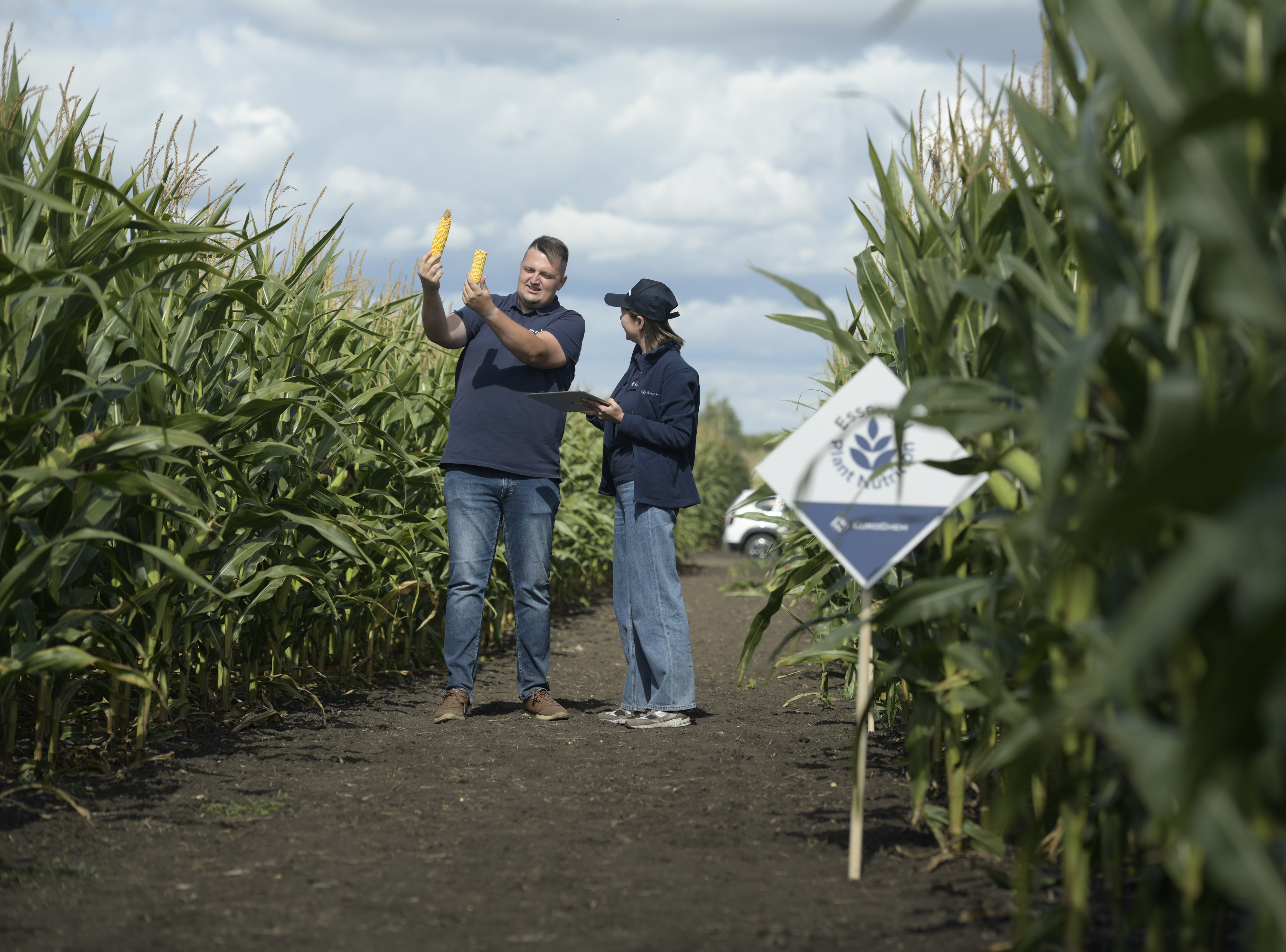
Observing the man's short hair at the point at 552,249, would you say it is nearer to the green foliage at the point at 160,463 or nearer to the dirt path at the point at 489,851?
the green foliage at the point at 160,463

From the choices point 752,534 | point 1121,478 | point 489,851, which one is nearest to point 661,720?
point 489,851

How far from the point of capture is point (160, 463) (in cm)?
338

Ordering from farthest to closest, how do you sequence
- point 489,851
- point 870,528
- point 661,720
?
point 661,720 < point 489,851 < point 870,528

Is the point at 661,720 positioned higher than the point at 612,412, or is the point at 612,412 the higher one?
the point at 612,412

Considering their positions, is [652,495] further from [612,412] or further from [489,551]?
[489,551]

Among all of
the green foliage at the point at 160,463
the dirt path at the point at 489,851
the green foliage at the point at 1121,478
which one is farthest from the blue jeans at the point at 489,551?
the green foliage at the point at 1121,478

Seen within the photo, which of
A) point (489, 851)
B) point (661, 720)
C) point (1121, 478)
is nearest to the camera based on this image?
point (1121, 478)

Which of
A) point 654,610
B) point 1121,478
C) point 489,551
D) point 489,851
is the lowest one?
point 489,851

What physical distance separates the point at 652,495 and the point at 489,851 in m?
2.07

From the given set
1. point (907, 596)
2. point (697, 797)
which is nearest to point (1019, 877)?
point (907, 596)

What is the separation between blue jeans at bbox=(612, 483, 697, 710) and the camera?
4707mm

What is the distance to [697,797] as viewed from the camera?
11.3ft

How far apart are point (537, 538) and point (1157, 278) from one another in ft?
11.3

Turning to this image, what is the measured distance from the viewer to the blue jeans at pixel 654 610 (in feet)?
15.4
